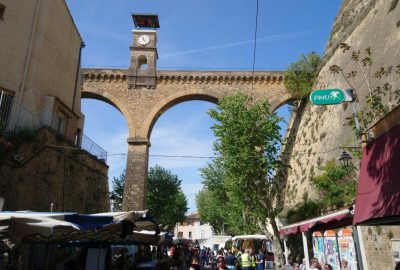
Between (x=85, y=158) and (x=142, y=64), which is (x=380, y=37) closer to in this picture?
(x=85, y=158)

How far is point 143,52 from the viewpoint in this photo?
2452 centimetres

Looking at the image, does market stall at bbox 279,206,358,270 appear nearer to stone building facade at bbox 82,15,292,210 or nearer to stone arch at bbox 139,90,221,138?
stone arch at bbox 139,90,221,138

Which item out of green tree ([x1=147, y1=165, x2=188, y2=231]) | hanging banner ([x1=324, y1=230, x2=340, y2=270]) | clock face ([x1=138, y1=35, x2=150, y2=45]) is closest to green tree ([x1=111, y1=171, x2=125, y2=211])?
green tree ([x1=147, y1=165, x2=188, y2=231])

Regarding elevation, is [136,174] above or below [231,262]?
above

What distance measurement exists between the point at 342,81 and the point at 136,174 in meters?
13.0

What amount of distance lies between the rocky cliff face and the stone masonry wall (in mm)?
9660

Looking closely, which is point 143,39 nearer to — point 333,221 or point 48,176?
point 48,176

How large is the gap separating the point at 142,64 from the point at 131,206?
410 inches

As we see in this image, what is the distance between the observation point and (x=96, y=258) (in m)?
7.50

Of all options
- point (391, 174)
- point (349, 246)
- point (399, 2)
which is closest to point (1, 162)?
point (391, 174)

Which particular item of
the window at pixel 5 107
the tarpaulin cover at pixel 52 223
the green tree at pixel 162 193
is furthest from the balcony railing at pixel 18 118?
the green tree at pixel 162 193

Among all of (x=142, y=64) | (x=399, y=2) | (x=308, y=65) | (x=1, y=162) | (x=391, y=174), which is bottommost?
(x=391, y=174)

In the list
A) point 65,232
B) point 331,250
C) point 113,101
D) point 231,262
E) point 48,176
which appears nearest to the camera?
point 65,232

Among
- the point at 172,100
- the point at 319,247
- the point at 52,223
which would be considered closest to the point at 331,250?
the point at 319,247
